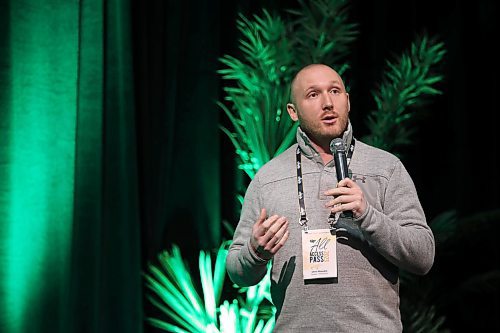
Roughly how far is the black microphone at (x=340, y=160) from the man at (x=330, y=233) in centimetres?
5

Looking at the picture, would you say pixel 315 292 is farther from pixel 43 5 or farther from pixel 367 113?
pixel 367 113

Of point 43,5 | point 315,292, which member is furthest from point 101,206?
point 315,292

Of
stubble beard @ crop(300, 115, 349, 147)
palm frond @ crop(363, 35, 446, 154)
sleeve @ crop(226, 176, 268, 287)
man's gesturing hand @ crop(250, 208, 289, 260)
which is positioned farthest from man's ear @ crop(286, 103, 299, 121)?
palm frond @ crop(363, 35, 446, 154)

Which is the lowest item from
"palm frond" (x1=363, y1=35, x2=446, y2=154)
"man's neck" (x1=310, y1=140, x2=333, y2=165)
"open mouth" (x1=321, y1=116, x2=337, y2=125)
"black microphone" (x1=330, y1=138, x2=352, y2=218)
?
"black microphone" (x1=330, y1=138, x2=352, y2=218)

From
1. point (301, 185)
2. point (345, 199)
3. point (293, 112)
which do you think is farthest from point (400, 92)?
point (345, 199)

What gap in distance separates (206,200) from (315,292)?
4.82 ft

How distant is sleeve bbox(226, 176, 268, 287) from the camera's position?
1.99m

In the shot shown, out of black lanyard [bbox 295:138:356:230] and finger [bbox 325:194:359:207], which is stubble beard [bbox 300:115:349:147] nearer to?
black lanyard [bbox 295:138:356:230]

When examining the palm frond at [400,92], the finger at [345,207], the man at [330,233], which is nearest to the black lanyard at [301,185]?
the man at [330,233]

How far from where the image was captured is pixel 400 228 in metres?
1.88

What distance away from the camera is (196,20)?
3455 millimetres

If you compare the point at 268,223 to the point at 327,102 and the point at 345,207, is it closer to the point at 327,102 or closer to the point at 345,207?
the point at 345,207

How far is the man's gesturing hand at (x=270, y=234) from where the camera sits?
6.07 feet

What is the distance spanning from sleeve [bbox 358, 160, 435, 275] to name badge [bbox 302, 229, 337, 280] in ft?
0.36
